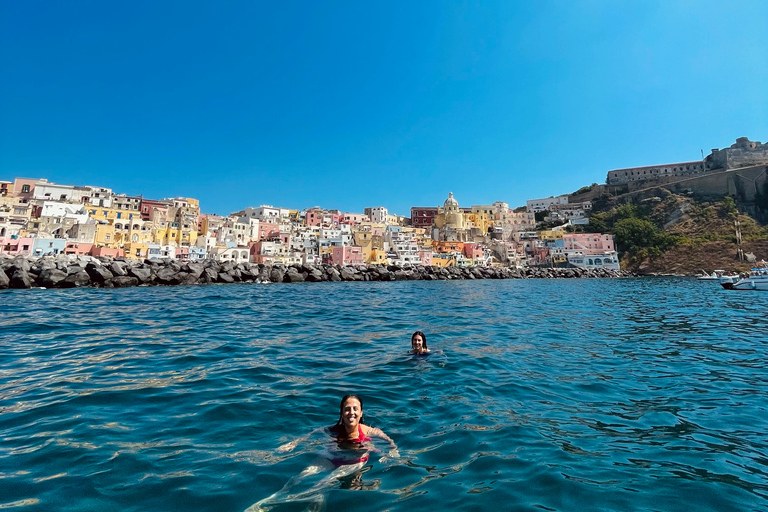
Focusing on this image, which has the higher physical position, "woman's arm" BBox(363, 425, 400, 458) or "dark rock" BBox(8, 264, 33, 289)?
"dark rock" BBox(8, 264, 33, 289)

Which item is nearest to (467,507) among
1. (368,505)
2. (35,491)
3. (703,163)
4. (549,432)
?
(368,505)

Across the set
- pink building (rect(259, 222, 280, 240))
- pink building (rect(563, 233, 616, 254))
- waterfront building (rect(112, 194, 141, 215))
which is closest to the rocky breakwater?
waterfront building (rect(112, 194, 141, 215))

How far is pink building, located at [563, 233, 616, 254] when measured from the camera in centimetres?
8275

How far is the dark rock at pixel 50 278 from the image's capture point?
30.1 metres

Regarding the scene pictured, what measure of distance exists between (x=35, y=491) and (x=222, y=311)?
1376cm

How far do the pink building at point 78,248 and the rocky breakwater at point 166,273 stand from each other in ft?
11.3

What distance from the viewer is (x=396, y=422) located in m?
4.46

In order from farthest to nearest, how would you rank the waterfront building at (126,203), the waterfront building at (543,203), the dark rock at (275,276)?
the waterfront building at (543,203), the waterfront building at (126,203), the dark rock at (275,276)

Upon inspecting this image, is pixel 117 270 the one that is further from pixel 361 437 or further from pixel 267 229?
pixel 361 437

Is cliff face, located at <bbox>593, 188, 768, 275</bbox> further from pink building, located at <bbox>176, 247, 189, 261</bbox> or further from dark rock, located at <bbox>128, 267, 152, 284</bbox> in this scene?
dark rock, located at <bbox>128, 267, 152, 284</bbox>

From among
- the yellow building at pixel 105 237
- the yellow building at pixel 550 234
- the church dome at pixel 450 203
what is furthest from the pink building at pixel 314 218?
the yellow building at pixel 550 234

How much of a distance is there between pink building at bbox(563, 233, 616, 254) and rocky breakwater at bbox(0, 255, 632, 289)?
23.5 m

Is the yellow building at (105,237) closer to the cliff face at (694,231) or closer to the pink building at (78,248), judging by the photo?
the pink building at (78,248)

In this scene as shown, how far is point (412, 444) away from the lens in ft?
12.7
